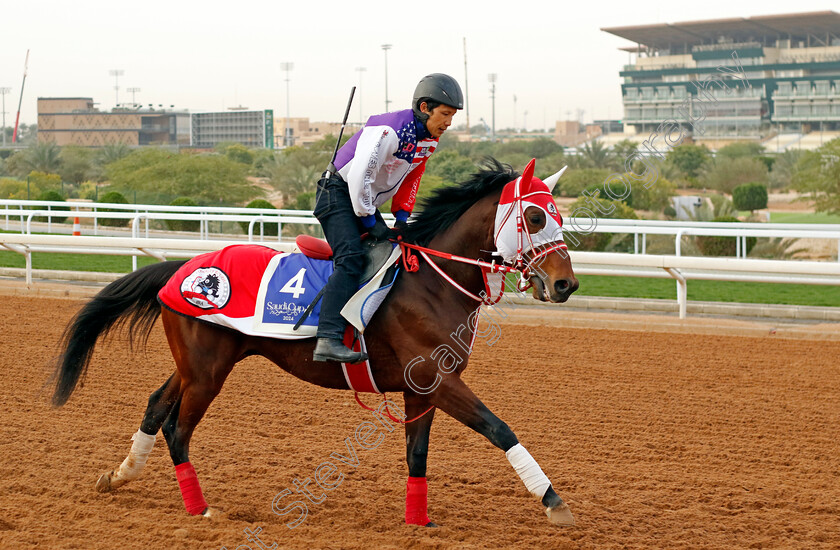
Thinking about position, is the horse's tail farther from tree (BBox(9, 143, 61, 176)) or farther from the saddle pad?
tree (BBox(9, 143, 61, 176))

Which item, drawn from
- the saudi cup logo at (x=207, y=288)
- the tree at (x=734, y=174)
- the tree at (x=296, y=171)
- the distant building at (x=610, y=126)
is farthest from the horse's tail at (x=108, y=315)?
the distant building at (x=610, y=126)

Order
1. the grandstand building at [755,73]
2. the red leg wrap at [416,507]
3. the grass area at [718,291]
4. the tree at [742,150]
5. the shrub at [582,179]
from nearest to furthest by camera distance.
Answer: the red leg wrap at [416,507] → the grass area at [718,291] → the shrub at [582,179] → the tree at [742,150] → the grandstand building at [755,73]

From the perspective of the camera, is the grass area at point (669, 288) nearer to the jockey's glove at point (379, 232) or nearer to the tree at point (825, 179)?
the jockey's glove at point (379, 232)

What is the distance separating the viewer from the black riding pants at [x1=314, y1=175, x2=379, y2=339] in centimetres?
400

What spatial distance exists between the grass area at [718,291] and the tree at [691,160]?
28509 mm

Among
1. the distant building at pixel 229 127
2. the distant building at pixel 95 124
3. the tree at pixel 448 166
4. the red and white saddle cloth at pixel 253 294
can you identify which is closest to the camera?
the red and white saddle cloth at pixel 253 294

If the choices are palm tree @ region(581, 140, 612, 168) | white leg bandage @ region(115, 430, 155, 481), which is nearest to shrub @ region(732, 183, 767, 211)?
palm tree @ region(581, 140, 612, 168)

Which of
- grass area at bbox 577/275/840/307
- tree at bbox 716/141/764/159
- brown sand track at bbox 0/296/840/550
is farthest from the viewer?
tree at bbox 716/141/764/159

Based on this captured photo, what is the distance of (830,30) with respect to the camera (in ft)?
202

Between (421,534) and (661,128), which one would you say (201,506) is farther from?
(661,128)

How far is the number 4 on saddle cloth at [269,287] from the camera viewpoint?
4.09 metres

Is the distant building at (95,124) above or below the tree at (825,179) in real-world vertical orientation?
above

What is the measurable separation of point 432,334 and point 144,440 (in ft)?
5.59

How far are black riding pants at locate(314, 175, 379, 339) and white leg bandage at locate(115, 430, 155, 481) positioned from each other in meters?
1.24
